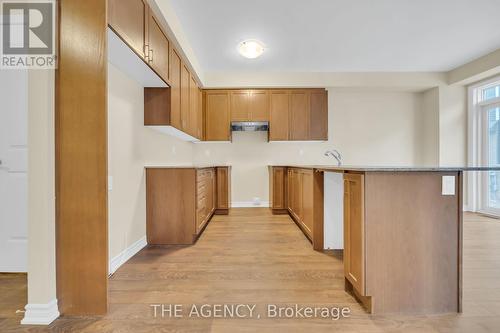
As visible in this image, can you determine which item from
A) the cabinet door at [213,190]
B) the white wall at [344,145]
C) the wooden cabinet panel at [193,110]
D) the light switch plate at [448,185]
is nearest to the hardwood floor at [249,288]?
the light switch plate at [448,185]

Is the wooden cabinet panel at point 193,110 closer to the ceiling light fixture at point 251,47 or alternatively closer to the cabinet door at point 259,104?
the ceiling light fixture at point 251,47

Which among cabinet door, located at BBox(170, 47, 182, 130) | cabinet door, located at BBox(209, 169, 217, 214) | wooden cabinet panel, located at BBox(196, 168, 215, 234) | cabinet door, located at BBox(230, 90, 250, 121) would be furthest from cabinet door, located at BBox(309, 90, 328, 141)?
cabinet door, located at BBox(170, 47, 182, 130)

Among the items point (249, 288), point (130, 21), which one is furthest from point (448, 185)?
point (130, 21)

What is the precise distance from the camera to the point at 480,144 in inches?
185

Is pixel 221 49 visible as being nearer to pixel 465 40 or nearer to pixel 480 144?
pixel 465 40

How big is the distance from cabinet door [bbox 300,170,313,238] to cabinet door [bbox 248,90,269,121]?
205 centimetres

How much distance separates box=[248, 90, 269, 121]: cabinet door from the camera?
5.00 metres

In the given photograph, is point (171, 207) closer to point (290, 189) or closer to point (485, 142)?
point (290, 189)

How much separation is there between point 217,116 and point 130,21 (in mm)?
3155

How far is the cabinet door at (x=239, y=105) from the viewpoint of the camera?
5.01 metres

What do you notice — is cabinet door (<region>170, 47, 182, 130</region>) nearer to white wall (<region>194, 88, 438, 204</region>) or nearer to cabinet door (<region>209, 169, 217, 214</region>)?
cabinet door (<region>209, 169, 217, 214</region>)

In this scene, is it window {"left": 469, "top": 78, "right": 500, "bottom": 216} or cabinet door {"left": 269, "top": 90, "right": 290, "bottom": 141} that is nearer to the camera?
window {"left": 469, "top": 78, "right": 500, "bottom": 216}

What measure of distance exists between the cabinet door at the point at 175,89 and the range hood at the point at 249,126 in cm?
187

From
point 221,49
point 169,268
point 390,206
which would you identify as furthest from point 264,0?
point 169,268
